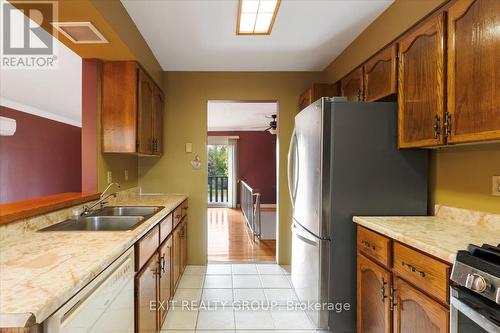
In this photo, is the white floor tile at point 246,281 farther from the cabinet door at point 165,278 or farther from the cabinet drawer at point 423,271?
the cabinet drawer at point 423,271

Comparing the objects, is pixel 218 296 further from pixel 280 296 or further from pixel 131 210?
pixel 131 210

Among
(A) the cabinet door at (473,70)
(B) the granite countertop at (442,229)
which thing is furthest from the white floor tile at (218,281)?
A: (A) the cabinet door at (473,70)

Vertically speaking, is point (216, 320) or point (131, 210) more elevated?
point (131, 210)

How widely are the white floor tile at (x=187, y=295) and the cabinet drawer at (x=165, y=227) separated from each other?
2.34ft

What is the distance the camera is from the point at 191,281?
300 centimetres

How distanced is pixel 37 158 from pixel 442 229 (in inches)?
236

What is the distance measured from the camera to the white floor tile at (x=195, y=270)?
3.22m

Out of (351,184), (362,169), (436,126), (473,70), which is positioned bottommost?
(351,184)

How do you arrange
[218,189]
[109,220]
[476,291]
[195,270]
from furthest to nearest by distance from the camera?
[218,189] < [195,270] < [109,220] < [476,291]

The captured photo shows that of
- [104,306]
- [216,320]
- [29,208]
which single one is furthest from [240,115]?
[104,306]

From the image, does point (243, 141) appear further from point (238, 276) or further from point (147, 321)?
point (147, 321)

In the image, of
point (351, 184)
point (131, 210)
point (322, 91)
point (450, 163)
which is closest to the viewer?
point (450, 163)

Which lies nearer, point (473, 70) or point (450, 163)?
point (473, 70)

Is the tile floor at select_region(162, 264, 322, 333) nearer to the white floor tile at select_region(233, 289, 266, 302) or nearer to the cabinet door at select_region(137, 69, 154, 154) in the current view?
the white floor tile at select_region(233, 289, 266, 302)
